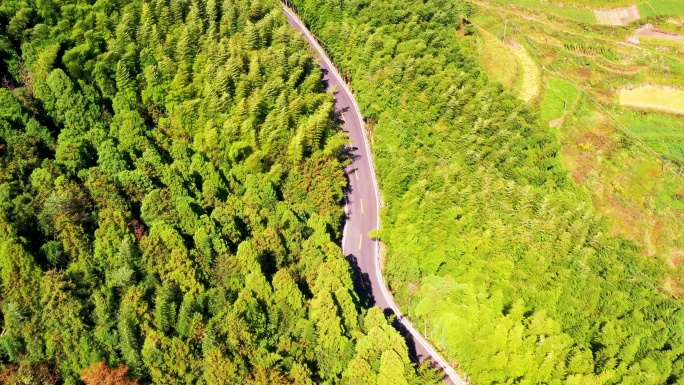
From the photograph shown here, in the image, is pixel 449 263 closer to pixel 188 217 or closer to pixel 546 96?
pixel 188 217

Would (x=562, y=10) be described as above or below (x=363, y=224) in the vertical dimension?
above

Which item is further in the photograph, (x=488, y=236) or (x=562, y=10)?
(x=562, y=10)

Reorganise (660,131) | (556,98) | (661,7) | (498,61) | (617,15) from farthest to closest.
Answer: (661,7), (617,15), (498,61), (660,131), (556,98)

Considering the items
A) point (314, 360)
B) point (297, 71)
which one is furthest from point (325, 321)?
point (297, 71)

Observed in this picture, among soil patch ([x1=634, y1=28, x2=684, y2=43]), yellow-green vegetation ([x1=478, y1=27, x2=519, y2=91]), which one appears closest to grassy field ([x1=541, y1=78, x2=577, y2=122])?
yellow-green vegetation ([x1=478, y1=27, x2=519, y2=91])

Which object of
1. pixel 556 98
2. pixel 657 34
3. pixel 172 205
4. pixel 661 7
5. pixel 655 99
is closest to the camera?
pixel 172 205

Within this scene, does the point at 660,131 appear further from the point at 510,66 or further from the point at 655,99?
the point at 510,66

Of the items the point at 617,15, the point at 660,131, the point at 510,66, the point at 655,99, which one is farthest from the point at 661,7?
the point at 510,66
